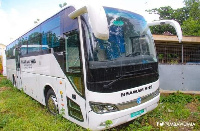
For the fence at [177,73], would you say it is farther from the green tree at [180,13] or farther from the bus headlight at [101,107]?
the green tree at [180,13]

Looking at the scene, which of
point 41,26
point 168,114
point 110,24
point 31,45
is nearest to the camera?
point 110,24

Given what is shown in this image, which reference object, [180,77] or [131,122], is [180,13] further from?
[131,122]

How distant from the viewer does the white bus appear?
276cm

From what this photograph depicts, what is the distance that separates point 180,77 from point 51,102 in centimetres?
545

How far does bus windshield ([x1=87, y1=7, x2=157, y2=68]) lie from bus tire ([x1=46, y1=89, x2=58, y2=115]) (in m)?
2.13

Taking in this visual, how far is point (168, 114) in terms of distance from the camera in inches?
173

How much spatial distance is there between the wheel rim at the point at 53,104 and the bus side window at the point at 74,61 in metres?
1.28

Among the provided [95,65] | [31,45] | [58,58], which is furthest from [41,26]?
[95,65]

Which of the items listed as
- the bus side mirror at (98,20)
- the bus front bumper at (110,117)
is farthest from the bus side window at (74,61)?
the bus side mirror at (98,20)

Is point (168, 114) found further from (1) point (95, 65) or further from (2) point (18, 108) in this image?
(2) point (18, 108)

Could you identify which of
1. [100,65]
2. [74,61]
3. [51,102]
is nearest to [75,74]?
[74,61]

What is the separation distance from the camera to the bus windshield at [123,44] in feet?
9.20

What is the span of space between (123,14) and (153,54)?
4.27 ft

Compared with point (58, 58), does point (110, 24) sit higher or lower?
higher
